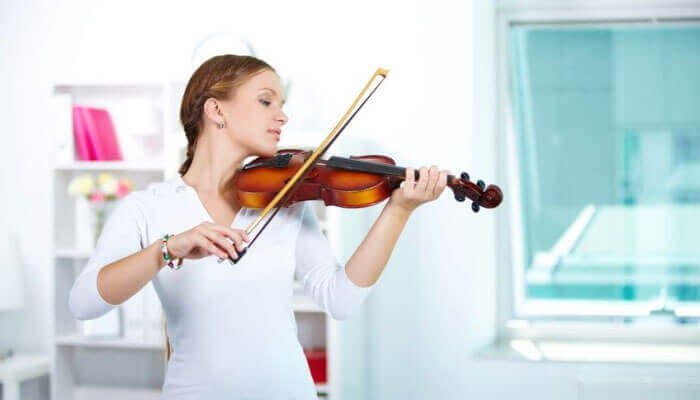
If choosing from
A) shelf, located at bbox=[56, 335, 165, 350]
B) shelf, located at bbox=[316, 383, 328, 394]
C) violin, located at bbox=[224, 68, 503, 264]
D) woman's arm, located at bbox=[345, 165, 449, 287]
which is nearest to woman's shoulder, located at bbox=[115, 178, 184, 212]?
violin, located at bbox=[224, 68, 503, 264]

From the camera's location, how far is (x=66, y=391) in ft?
9.85

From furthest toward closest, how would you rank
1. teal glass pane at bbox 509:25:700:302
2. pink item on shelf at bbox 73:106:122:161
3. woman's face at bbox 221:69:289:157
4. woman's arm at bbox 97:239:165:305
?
teal glass pane at bbox 509:25:700:302, pink item on shelf at bbox 73:106:122:161, woman's face at bbox 221:69:289:157, woman's arm at bbox 97:239:165:305

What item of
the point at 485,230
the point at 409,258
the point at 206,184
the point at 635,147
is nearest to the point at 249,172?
the point at 206,184

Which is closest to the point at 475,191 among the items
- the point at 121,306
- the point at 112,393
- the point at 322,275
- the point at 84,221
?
the point at 322,275

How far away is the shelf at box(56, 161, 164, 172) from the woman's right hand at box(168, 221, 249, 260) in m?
1.61

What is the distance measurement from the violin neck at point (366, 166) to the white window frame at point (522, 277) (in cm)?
154

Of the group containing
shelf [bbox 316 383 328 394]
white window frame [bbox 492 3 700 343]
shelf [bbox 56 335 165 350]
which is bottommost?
shelf [bbox 316 383 328 394]

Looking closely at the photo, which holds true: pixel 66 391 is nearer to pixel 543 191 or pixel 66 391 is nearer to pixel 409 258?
pixel 409 258

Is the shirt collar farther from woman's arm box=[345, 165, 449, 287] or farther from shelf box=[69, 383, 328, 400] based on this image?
shelf box=[69, 383, 328, 400]

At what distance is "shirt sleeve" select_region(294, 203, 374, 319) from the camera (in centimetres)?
148

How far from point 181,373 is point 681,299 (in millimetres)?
2344

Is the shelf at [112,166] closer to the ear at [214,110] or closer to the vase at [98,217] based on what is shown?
the vase at [98,217]

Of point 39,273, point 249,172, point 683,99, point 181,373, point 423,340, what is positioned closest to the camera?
point 181,373

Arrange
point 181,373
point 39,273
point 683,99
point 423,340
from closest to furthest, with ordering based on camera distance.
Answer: point 181,373 → point 423,340 → point 683,99 → point 39,273
